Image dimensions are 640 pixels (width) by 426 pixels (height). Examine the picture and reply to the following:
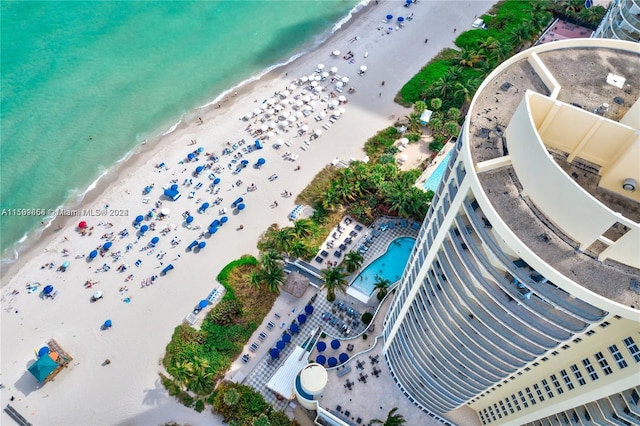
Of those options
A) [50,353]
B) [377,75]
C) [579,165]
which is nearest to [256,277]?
[50,353]

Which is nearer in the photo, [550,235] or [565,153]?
[550,235]

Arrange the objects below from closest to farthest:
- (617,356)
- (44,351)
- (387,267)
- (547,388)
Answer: (617,356)
(547,388)
(44,351)
(387,267)

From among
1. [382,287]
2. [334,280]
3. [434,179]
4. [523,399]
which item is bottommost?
[523,399]

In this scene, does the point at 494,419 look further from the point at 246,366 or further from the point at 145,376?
the point at 145,376

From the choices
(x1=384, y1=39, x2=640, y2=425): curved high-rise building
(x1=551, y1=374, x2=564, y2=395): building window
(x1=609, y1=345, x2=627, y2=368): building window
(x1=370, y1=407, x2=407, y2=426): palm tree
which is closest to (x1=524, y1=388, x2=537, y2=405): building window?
(x1=384, y1=39, x2=640, y2=425): curved high-rise building

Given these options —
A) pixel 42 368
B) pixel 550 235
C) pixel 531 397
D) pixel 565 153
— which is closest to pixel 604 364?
pixel 550 235

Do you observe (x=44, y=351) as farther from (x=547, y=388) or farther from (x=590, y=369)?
(x=590, y=369)

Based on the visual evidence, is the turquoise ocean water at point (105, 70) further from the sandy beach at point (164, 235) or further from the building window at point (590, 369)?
the building window at point (590, 369)

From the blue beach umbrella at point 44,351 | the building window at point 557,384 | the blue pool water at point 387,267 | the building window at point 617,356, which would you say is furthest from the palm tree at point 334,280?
the blue beach umbrella at point 44,351
